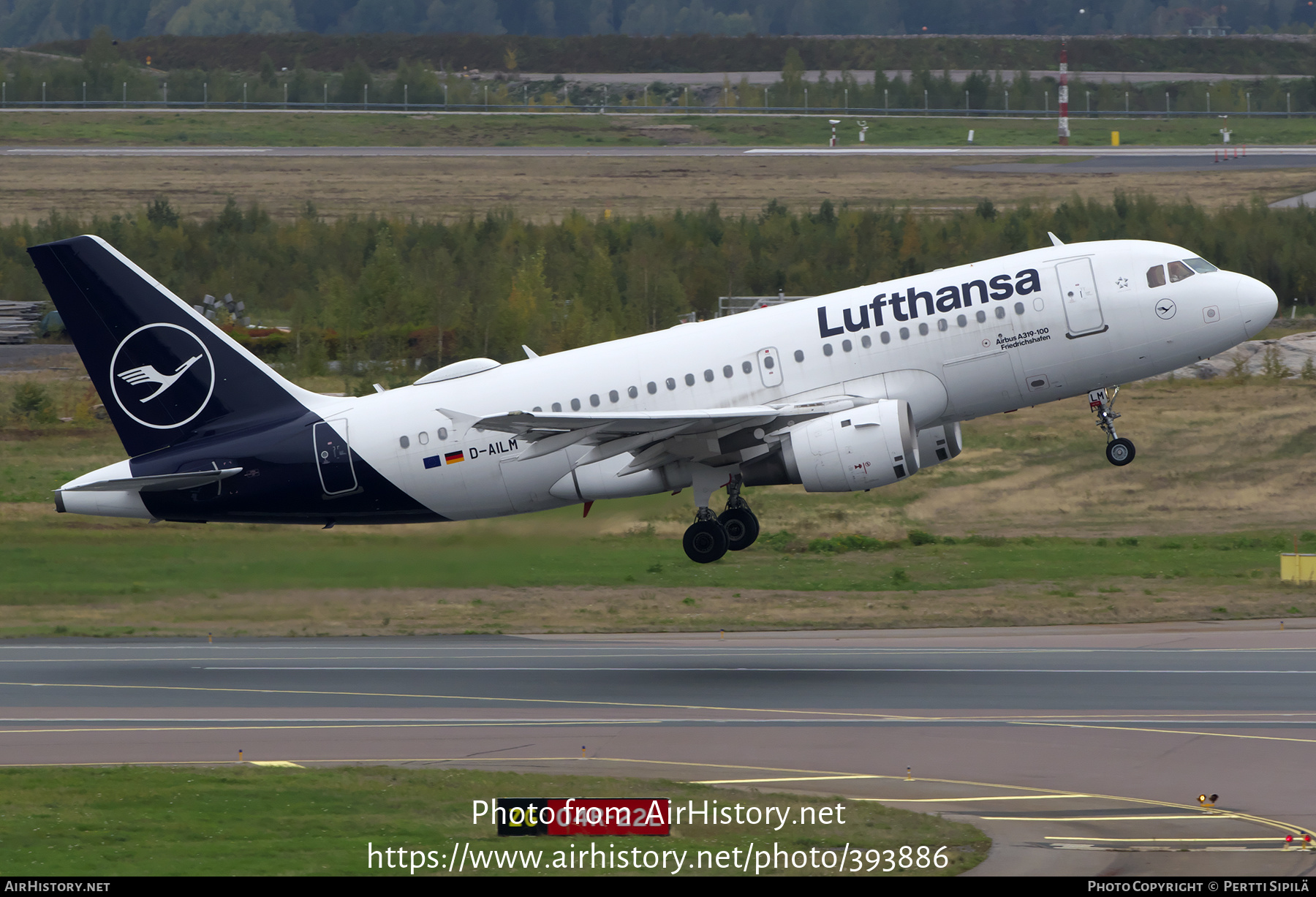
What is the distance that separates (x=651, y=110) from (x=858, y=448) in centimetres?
11871

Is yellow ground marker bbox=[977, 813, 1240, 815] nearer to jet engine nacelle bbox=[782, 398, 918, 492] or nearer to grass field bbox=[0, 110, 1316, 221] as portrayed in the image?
jet engine nacelle bbox=[782, 398, 918, 492]

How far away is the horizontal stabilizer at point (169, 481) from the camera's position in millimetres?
35062

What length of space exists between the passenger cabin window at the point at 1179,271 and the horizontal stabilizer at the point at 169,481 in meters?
20.3

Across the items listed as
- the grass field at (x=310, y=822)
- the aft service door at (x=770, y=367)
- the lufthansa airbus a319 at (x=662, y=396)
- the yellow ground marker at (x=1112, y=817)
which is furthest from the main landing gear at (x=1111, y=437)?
the grass field at (x=310, y=822)

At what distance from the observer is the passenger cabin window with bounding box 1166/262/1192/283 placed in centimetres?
3384

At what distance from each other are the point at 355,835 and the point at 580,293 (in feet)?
177

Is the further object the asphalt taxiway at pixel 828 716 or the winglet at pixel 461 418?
the winglet at pixel 461 418

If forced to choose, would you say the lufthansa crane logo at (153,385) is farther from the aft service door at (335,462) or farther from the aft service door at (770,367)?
the aft service door at (770,367)

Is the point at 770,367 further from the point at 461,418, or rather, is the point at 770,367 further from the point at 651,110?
the point at 651,110

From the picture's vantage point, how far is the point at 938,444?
35.7 m

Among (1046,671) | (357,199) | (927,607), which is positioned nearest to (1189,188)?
(357,199)

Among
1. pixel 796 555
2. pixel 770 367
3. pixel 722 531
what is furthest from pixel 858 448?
pixel 796 555

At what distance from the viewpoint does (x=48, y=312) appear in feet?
260

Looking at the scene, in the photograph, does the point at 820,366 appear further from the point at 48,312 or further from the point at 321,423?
the point at 48,312
